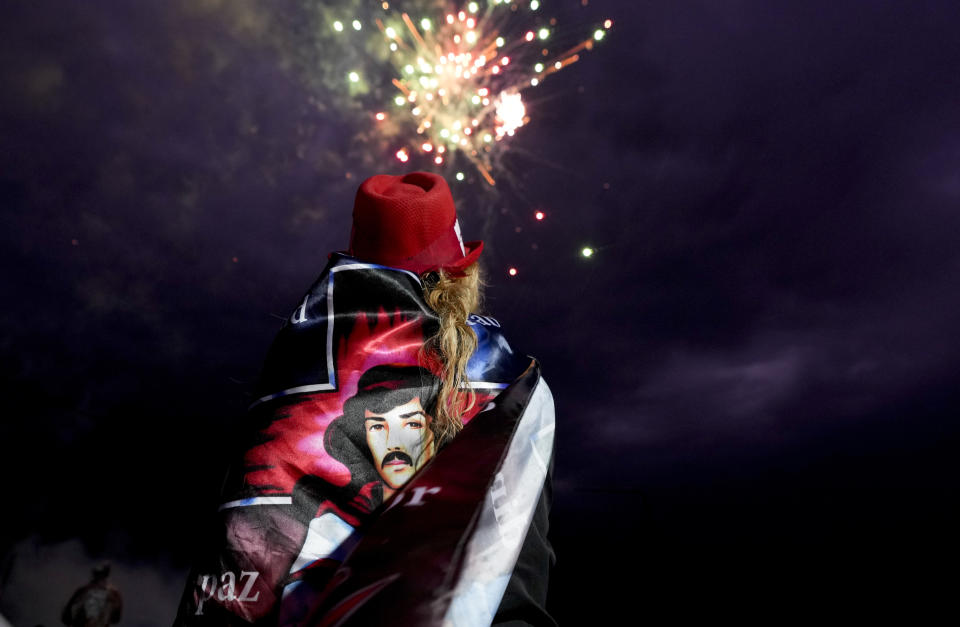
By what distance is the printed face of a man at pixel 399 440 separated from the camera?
1394 millimetres

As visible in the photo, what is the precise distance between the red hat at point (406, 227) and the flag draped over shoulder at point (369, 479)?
12 centimetres

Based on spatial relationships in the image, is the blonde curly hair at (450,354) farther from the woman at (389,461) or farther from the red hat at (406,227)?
the red hat at (406,227)

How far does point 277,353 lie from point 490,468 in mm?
813

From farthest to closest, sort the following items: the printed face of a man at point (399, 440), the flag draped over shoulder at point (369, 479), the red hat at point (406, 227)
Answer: the red hat at point (406, 227) < the printed face of a man at point (399, 440) < the flag draped over shoulder at point (369, 479)

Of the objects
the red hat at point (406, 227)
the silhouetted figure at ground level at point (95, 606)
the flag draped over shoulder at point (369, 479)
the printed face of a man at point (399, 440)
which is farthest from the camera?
the silhouetted figure at ground level at point (95, 606)

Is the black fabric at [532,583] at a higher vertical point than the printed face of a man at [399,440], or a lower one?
lower

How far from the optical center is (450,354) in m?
1.50

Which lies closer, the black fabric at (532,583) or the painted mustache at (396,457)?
the black fabric at (532,583)

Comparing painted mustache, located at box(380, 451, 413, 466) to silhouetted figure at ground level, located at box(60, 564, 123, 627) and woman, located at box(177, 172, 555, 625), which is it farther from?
silhouetted figure at ground level, located at box(60, 564, 123, 627)

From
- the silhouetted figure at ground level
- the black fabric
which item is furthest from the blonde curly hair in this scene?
the silhouetted figure at ground level

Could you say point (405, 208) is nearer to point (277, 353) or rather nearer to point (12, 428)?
point (277, 353)

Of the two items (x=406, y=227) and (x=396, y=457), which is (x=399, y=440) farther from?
(x=406, y=227)

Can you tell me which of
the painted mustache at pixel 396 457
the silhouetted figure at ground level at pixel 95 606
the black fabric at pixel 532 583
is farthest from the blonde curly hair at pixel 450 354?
the silhouetted figure at ground level at pixel 95 606

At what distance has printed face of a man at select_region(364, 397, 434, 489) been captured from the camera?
4.57 feet
